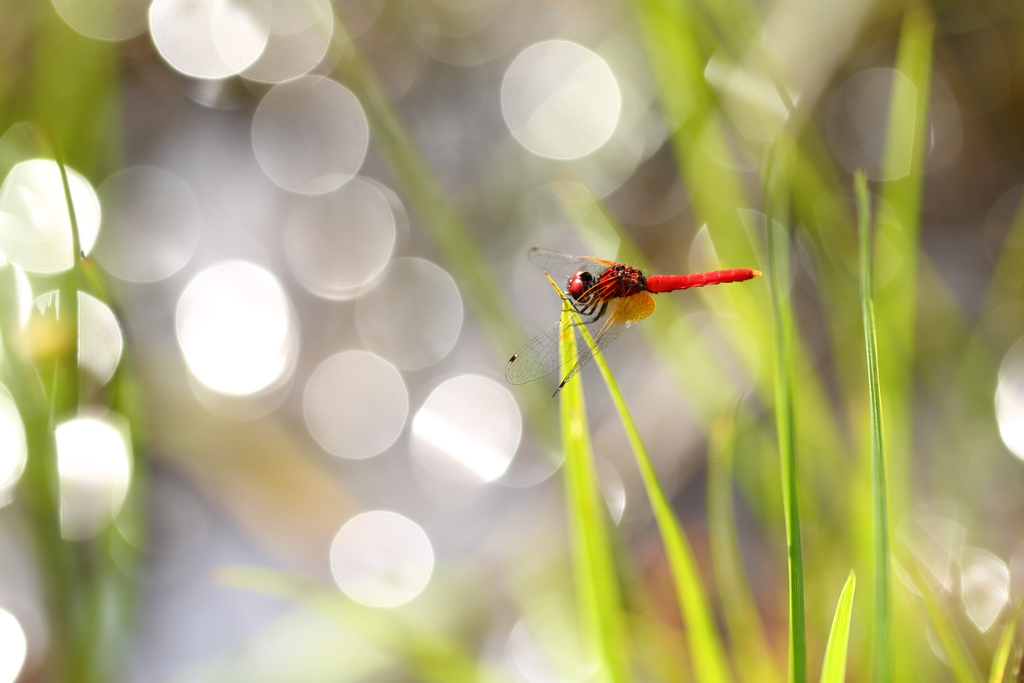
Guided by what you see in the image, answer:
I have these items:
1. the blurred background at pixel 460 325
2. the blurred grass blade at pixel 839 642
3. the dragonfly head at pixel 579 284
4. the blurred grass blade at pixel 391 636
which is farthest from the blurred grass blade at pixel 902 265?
the blurred grass blade at pixel 391 636

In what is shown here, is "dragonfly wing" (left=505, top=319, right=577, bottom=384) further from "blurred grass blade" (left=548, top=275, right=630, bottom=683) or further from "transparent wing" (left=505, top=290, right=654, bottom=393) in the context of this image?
"blurred grass blade" (left=548, top=275, right=630, bottom=683)

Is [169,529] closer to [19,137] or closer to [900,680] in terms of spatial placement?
[19,137]

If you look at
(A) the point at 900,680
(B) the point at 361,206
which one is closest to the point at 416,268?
(B) the point at 361,206

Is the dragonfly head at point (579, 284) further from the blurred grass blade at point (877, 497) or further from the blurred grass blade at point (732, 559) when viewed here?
the blurred grass blade at point (877, 497)

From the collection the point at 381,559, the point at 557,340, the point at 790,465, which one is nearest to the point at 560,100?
the point at 557,340

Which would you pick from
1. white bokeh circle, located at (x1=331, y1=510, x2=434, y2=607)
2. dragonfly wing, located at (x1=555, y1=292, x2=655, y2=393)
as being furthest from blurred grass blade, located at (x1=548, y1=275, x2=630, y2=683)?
white bokeh circle, located at (x1=331, y1=510, x2=434, y2=607)

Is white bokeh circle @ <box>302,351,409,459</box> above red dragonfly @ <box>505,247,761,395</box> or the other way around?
above

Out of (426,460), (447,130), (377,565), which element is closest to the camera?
(377,565)

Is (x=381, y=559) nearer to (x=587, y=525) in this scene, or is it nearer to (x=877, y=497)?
(x=587, y=525)
